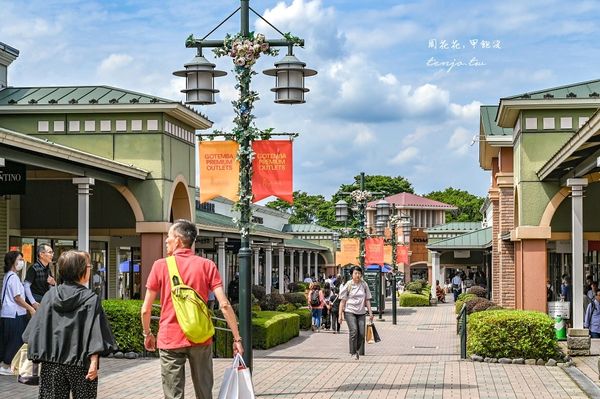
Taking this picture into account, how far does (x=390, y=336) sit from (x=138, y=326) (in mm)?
12138

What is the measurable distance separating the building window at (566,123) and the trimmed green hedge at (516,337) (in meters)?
7.38

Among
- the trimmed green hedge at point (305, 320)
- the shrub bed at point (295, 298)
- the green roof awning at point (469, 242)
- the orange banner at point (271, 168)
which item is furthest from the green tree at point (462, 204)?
the orange banner at point (271, 168)

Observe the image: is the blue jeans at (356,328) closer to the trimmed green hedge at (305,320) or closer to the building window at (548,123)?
the building window at (548,123)

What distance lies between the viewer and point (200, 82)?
44.0 feet

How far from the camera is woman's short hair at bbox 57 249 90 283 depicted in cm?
824

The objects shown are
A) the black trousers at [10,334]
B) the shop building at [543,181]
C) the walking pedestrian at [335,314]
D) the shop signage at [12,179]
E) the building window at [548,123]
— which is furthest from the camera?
the walking pedestrian at [335,314]

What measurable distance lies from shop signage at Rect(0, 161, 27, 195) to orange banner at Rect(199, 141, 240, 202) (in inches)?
295

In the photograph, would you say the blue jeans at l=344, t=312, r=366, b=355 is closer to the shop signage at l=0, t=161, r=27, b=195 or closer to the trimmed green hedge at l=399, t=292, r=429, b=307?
the shop signage at l=0, t=161, r=27, b=195

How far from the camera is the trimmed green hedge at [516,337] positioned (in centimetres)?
1783

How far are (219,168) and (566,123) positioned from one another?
12404 mm

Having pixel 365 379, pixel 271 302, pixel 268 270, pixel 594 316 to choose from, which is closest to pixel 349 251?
pixel 271 302

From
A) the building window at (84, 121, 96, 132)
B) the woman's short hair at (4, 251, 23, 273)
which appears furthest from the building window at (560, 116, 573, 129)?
the woman's short hair at (4, 251, 23, 273)

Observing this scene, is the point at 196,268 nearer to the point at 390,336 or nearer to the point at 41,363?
the point at 41,363

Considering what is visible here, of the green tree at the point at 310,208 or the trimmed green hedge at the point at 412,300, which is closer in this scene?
the trimmed green hedge at the point at 412,300
